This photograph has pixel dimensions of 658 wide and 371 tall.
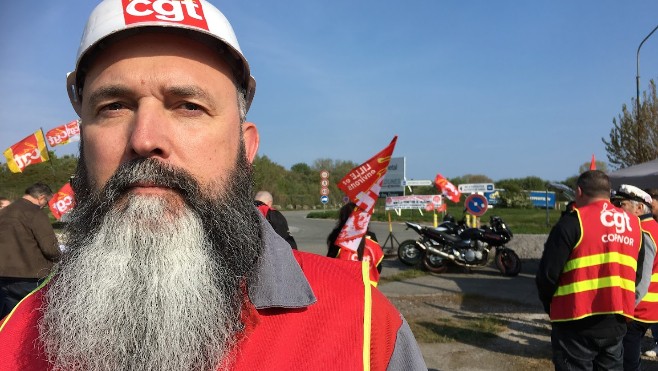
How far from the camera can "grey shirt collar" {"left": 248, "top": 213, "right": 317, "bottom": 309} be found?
124 centimetres

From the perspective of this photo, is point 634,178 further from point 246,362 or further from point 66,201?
point 66,201

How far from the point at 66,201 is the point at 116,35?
919cm

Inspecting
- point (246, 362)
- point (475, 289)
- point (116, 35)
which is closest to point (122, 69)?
point (116, 35)

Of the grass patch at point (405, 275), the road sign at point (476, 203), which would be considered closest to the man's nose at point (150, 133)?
the grass patch at point (405, 275)

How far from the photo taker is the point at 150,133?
4.13ft

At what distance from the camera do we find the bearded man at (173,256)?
1.21 m

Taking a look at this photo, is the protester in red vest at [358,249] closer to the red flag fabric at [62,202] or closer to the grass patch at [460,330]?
the grass patch at [460,330]

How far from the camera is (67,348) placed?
1.21 meters

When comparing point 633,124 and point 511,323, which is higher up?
point 633,124

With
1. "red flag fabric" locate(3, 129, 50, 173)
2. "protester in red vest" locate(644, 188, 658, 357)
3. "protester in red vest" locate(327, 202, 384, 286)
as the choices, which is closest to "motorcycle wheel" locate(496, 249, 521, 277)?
"protester in red vest" locate(644, 188, 658, 357)

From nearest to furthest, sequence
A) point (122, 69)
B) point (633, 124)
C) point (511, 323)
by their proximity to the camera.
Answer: point (122, 69) → point (511, 323) → point (633, 124)

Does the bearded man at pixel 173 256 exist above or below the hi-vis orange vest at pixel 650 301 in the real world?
above

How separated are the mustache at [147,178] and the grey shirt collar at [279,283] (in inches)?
11.0

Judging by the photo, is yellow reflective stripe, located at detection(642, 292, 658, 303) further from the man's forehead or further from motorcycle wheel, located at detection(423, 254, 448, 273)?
motorcycle wheel, located at detection(423, 254, 448, 273)
